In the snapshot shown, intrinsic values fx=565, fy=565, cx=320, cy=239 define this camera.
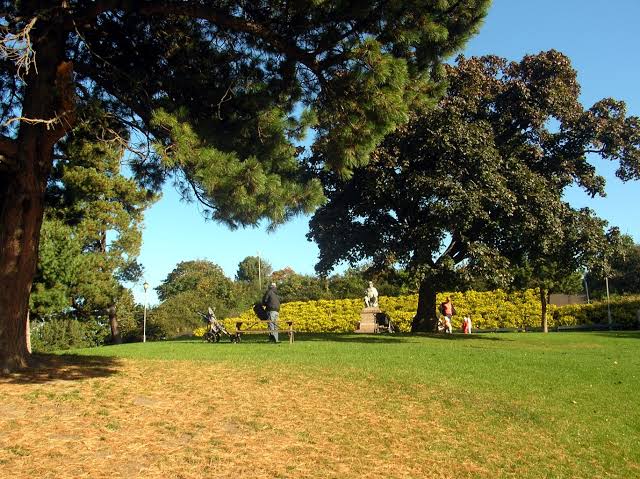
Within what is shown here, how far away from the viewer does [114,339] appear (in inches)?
1208

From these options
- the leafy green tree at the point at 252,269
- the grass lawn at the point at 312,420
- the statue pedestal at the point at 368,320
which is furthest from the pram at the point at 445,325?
the leafy green tree at the point at 252,269

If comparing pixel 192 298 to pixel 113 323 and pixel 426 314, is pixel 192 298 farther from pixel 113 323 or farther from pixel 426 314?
pixel 426 314

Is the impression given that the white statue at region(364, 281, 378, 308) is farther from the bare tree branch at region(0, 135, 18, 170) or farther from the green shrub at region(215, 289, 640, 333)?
the bare tree branch at region(0, 135, 18, 170)

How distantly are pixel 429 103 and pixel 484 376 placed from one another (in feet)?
15.4

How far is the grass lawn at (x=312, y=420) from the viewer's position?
5.29 metres

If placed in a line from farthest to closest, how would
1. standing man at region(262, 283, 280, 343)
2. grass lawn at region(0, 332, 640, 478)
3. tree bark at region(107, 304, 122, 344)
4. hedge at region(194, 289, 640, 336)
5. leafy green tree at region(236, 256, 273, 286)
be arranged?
leafy green tree at region(236, 256, 273, 286) < tree bark at region(107, 304, 122, 344) < hedge at region(194, 289, 640, 336) < standing man at region(262, 283, 280, 343) < grass lawn at region(0, 332, 640, 478)

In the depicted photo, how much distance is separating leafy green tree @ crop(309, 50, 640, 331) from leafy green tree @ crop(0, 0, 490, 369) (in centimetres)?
711

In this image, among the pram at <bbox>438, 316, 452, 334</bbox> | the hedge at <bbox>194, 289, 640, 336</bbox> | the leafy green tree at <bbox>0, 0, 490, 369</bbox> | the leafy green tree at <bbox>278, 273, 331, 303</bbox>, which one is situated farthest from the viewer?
the leafy green tree at <bbox>278, 273, 331, 303</bbox>

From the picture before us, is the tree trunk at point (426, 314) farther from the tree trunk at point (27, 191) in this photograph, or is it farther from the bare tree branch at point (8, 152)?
the bare tree branch at point (8, 152)

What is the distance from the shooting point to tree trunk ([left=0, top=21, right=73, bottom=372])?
797cm

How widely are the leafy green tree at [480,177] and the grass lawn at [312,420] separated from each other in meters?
6.54

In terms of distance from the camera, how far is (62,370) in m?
8.59

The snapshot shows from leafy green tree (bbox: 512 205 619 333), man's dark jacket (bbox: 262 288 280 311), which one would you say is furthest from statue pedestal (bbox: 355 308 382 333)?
man's dark jacket (bbox: 262 288 280 311)

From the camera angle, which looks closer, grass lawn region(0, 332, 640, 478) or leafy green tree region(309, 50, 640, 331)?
grass lawn region(0, 332, 640, 478)
